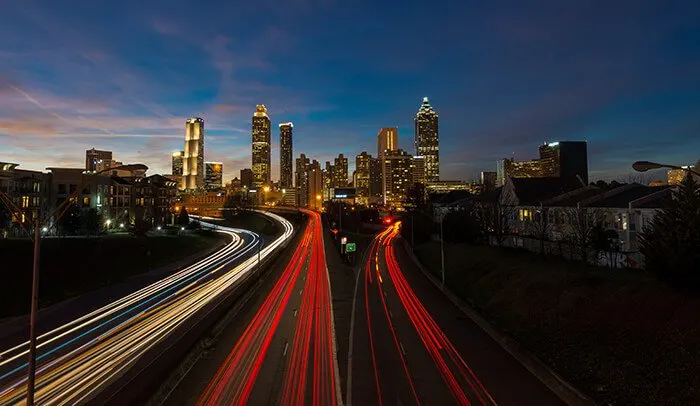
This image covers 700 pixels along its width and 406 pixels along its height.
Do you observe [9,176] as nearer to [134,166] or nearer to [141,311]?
[141,311]

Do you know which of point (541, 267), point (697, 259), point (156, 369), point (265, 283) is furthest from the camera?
point (265, 283)

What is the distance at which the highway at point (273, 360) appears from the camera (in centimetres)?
1612

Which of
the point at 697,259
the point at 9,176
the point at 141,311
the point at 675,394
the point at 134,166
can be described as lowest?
the point at 141,311

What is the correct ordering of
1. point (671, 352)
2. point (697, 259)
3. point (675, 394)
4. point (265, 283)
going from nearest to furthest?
point (675, 394), point (671, 352), point (697, 259), point (265, 283)

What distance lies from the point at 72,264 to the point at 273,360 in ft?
133

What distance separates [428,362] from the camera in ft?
64.0

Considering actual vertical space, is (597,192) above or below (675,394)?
above

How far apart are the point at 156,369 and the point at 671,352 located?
67.5ft

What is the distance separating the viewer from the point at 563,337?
66.3ft

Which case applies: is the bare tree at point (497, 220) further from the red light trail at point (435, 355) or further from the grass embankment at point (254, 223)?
the grass embankment at point (254, 223)

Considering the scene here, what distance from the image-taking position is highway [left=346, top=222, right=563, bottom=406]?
1573 centimetres

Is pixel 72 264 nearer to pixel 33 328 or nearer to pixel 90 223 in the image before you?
pixel 90 223

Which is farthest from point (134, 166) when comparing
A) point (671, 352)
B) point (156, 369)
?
point (671, 352)

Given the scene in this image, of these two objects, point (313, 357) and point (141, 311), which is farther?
point (141, 311)
